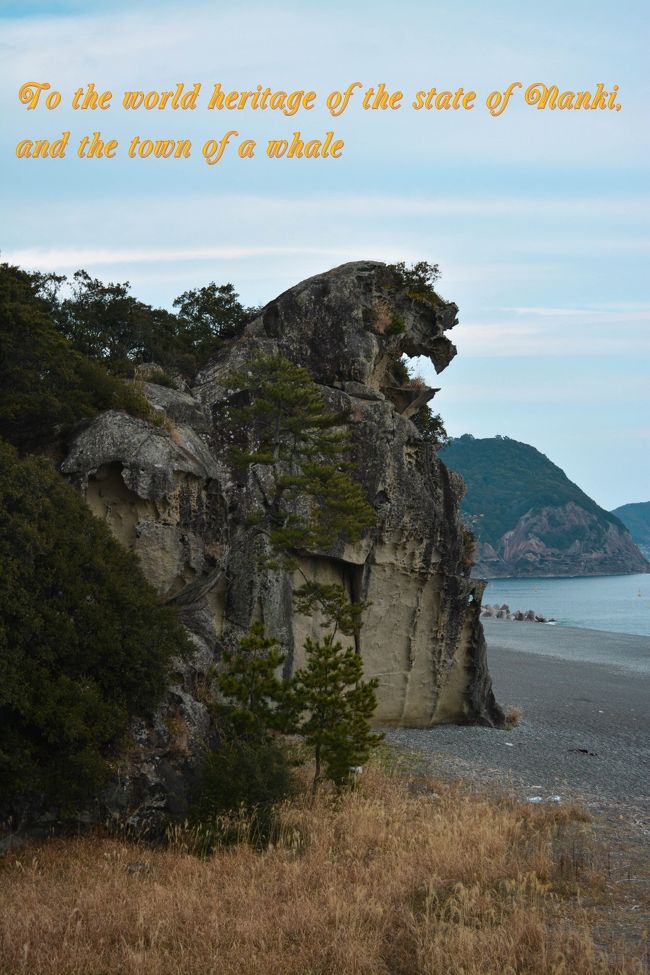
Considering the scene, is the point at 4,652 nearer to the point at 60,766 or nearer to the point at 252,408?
the point at 60,766

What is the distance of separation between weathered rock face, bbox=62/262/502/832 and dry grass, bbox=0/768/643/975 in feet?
23.2

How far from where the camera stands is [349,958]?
1013cm

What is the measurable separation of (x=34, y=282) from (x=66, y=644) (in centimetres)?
1728

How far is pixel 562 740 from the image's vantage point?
3134 centimetres

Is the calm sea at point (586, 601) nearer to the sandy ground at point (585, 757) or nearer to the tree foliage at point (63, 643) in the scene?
the sandy ground at point (585, 757)

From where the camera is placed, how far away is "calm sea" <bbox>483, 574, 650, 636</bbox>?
108 meters

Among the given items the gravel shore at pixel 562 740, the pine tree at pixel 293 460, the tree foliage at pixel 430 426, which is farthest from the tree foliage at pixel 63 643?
the tree foliage at pixel 430 426

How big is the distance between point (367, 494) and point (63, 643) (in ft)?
53.9

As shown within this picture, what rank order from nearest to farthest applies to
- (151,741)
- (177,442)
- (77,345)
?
(151,741) → (177,442) → (77,345)

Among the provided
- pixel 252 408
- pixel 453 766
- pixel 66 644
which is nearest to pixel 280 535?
pixel 252 408

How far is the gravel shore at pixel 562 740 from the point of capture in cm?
2367

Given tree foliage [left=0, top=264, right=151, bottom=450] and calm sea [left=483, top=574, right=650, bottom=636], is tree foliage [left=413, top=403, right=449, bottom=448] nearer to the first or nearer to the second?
tree foliage [left=0, top=264, right=151, bottom=450]

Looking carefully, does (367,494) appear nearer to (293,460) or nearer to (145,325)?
(293,460)

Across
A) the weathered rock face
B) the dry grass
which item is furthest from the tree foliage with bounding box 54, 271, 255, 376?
the dry grass
